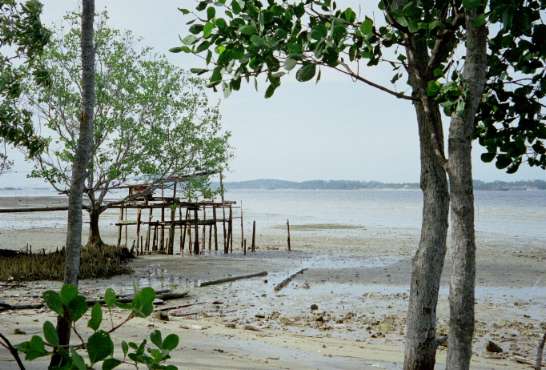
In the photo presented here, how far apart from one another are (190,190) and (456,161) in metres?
16.2

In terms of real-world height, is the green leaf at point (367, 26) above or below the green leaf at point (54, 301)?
→ above

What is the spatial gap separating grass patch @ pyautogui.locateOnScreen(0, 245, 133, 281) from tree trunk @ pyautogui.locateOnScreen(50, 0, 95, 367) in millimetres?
9553

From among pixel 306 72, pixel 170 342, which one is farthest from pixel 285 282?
pixel 170 342

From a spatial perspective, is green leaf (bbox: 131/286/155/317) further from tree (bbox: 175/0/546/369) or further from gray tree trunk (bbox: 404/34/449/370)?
gray tree trunk (bbox: 404/34/449/370)

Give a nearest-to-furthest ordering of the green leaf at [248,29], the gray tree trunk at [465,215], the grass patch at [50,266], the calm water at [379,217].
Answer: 1. the green leaf at [248,29]
2. the gray tree trunk at [465,215]
3. the grass patch at [50,266]
4. the calm water at [379,217]

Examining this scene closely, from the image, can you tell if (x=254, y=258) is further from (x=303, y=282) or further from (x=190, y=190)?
(x=303, y=282)

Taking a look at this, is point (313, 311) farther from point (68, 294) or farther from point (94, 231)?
point (68, 294)

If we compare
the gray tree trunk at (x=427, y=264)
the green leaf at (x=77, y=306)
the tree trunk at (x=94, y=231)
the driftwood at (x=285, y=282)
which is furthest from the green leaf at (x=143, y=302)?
the tree trunk at (x=94, y=231)

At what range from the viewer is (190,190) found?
734 inches

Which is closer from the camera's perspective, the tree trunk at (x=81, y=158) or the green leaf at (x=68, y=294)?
the green leaf at (x=68, y=294)

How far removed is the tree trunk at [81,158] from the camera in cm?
474

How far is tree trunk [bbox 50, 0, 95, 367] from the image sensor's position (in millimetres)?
4738

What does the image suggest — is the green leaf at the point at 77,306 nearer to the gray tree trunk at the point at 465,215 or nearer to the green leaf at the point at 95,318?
the green leaf at the point at 95,318

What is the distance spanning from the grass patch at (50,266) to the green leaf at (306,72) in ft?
41.6
